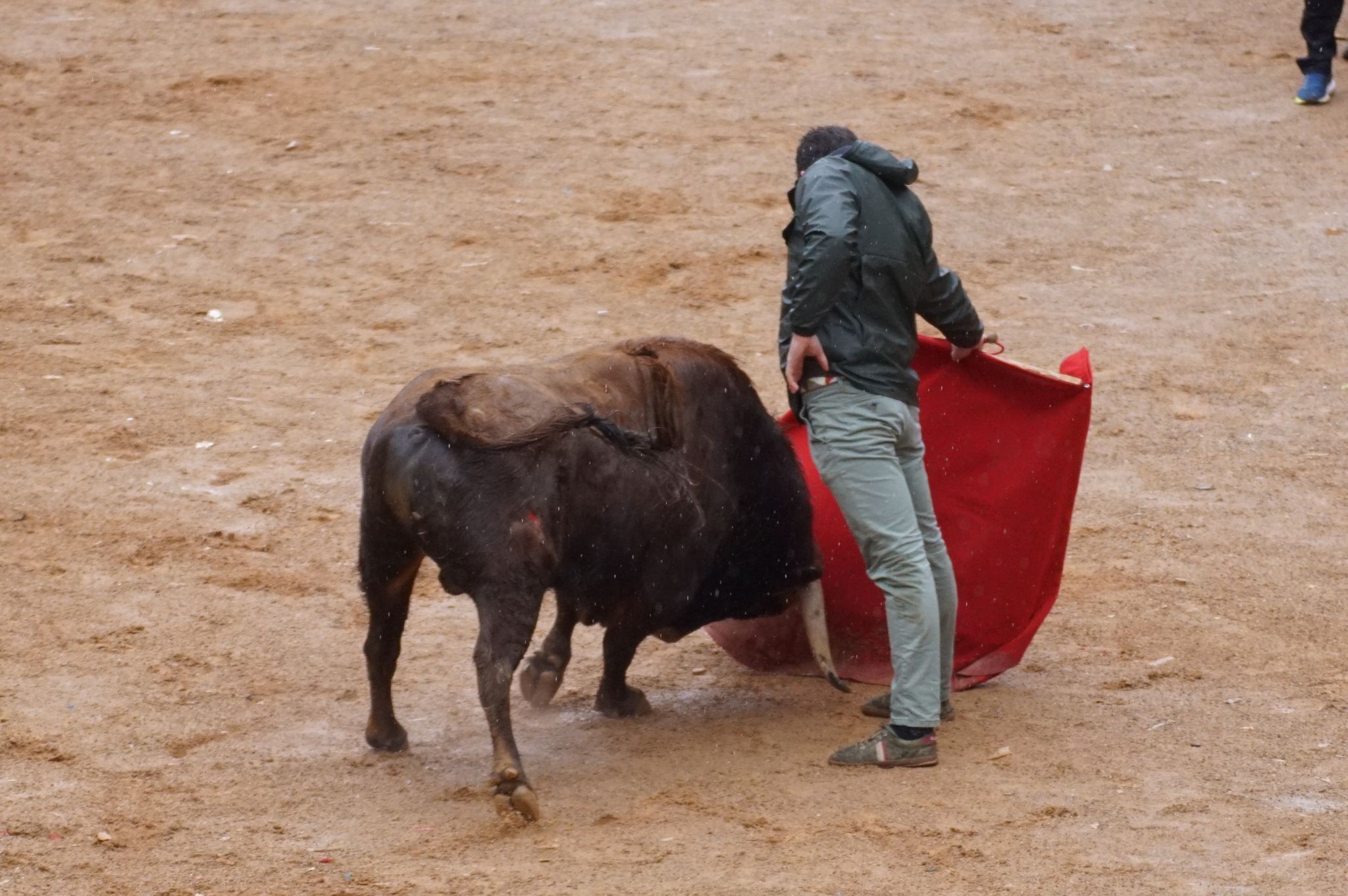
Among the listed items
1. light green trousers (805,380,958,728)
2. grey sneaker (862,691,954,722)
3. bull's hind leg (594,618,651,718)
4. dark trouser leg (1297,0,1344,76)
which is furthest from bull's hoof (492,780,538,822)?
dark trouser leg (1297,0,1344,76)

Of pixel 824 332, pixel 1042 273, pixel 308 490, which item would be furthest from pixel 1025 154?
pixel 824 332

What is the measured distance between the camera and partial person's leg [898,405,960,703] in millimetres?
5637

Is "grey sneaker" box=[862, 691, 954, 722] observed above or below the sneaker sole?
below

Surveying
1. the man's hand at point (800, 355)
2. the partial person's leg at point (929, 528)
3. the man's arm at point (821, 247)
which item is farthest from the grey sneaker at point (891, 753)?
the man's arm at point (821, 247)

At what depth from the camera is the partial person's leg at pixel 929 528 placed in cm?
564

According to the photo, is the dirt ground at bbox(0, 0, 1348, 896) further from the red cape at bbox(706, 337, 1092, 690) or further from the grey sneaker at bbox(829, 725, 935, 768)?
the red cape at bbox(706, 337, 1092, 690)

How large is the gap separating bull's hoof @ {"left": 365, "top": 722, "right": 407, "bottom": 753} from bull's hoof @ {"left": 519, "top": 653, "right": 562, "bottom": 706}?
0.54m

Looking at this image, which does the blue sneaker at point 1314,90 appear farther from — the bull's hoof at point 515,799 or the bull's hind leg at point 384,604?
the bull's hoof at point 515,799

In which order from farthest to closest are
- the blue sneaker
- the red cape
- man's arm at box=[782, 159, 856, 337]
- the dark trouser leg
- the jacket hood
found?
1. the blue sneaker
2. the dark trouser leg
3. the red cape
4. the jacket hood
5. man's arm at box=[782, 159, 856, 337]

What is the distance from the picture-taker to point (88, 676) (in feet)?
20.0

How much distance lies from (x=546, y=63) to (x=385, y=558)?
9.13m

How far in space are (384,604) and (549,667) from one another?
0.82 meters

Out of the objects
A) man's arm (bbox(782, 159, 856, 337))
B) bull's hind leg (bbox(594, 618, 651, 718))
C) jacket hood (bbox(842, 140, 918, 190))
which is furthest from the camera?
bull's hind leg (bbox(594, 618, 651, 718))

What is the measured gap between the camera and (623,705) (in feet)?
20.1
